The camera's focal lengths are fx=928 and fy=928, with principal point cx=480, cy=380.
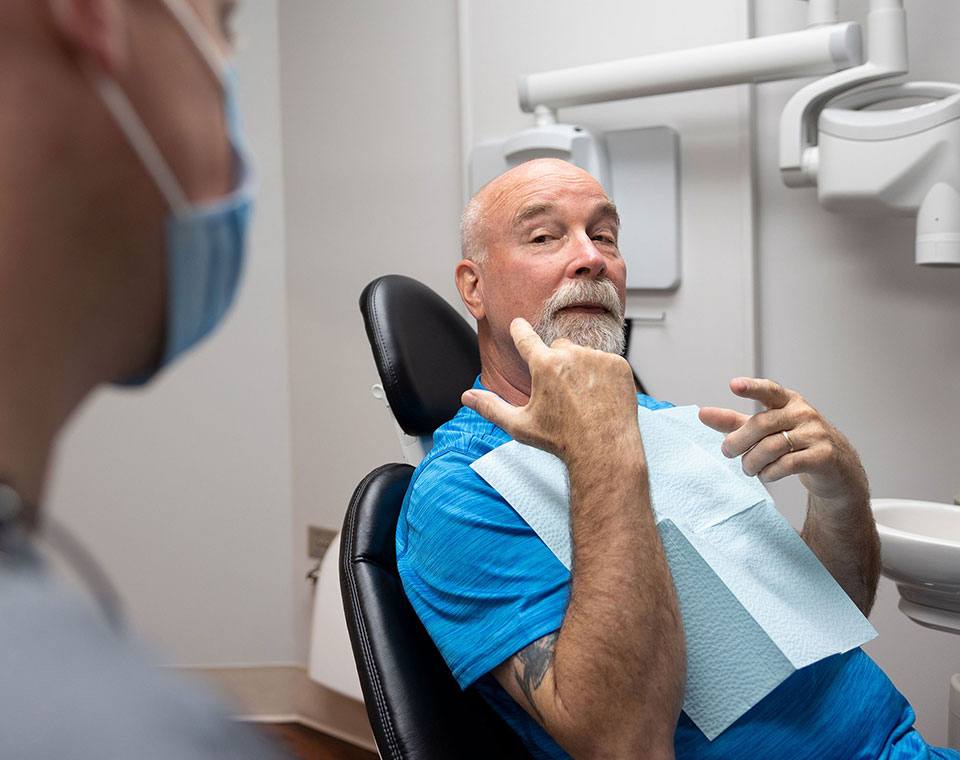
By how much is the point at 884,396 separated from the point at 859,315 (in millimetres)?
173

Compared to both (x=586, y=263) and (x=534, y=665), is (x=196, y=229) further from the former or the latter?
(x=586, y=263)

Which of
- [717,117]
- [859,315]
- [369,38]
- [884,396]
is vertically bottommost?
[884,396]

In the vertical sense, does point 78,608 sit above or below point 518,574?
above

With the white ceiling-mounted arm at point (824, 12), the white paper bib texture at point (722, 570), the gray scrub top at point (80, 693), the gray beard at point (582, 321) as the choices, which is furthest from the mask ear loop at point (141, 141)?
the white ceiling-mounted arm at point (824, 12)

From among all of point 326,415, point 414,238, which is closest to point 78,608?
point 414,238

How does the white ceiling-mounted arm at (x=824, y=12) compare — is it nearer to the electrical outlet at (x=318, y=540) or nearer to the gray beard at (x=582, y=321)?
the gray beard at (x=582, y=321)

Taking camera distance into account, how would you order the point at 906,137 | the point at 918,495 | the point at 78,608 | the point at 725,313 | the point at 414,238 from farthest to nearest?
the point at 414,238
the point at 725,313
the point at 918,495
the point at 906,137
the point at 78,608

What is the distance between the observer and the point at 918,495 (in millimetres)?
1887

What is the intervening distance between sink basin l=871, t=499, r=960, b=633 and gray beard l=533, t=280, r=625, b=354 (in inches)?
20.5

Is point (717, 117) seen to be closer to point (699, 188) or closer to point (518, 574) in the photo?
point (699, 188)

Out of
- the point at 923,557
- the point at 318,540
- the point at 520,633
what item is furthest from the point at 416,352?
the point at 318,540

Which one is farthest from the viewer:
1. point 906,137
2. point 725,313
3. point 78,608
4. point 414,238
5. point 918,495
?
point 414,238

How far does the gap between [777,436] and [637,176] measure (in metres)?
1.02

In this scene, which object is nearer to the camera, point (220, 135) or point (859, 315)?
point (220, 135)
